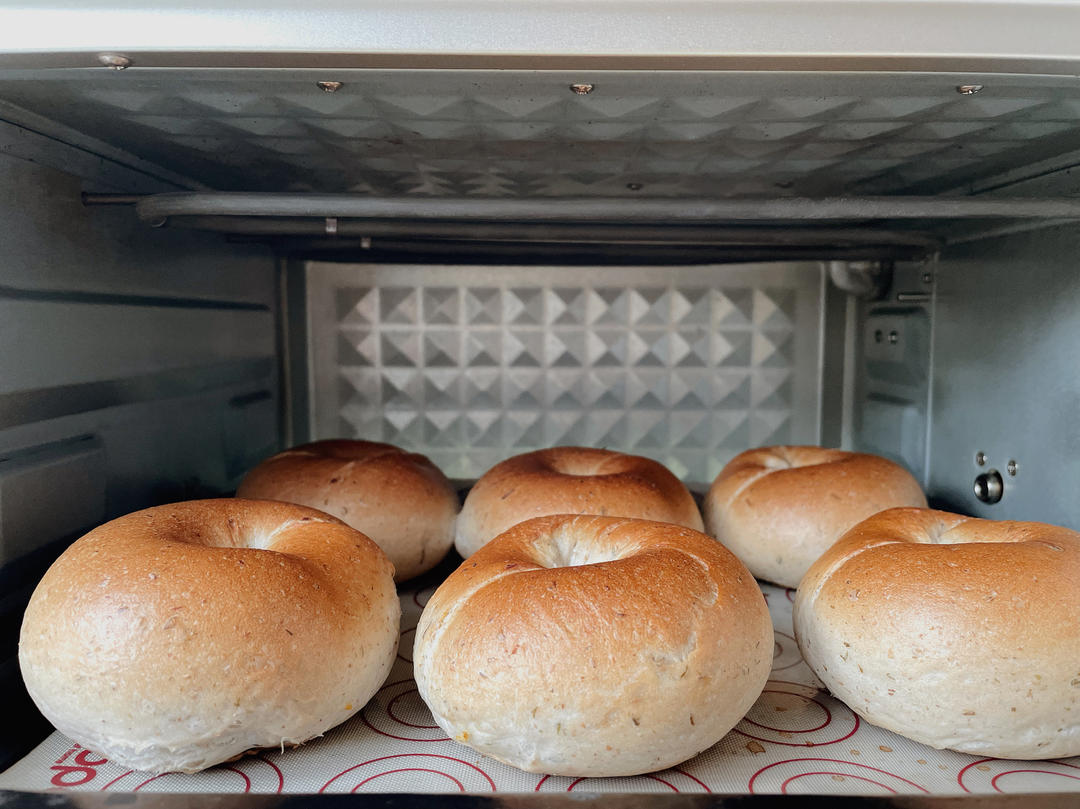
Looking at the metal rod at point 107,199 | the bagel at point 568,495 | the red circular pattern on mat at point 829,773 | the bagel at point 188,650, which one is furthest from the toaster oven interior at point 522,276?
the red circular pattern on mat at point 829,773

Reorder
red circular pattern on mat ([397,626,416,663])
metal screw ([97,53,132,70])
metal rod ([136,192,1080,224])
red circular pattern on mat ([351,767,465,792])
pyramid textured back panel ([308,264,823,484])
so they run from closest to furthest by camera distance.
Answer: metal screw ([97,53,132,70])
red circular pattern on mat ([351,767,465,792])
metal rod ([136,192,1080,224])
red circular pattern on mat ([397,626,416,663])
pyramid textured back panel ([308,264,823,484])

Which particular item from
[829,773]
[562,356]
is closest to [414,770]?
[829,773]

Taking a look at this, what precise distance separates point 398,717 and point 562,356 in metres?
1.25

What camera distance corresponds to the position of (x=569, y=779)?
3.18 ft

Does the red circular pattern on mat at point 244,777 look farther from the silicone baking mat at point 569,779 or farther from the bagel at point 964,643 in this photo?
the bagel at point 964,643

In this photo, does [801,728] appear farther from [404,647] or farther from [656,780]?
[404,647]

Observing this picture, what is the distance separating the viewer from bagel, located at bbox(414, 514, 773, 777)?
916mm

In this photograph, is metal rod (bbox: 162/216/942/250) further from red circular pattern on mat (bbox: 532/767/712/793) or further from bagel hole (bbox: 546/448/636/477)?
red circular pattern on mat (bbox: 532/767/712/793)

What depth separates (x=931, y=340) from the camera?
70.0 inches

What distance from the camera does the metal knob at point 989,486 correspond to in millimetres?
1498

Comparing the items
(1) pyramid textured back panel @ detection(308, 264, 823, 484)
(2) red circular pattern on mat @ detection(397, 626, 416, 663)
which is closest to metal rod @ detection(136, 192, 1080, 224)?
(2) red circular pattern on mat @ detection(397, 626, 416, 663)

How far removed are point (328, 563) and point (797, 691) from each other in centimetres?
77

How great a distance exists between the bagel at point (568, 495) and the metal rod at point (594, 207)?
60 centimetres

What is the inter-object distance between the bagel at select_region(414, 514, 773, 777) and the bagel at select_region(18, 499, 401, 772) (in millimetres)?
153
